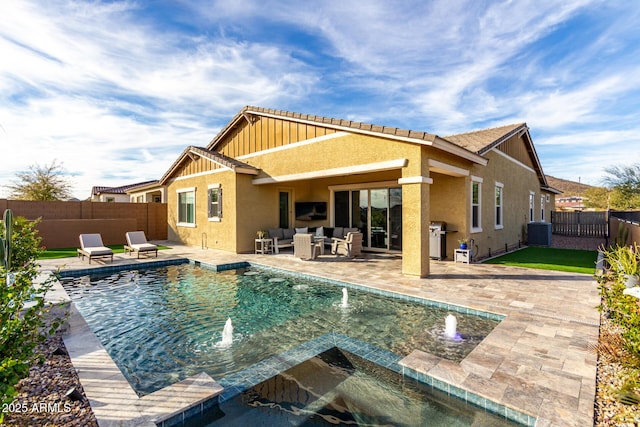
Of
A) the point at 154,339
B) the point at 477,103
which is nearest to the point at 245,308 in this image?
the point at 154,339

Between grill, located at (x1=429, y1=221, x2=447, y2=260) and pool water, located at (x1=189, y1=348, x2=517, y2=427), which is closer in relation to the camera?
pool water, located at (x1=189, y1=348, x2=517, y2=427)

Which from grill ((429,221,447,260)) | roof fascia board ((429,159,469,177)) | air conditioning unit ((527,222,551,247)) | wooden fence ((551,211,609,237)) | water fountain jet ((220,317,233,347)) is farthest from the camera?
wooden fence ((551,211,609,237))

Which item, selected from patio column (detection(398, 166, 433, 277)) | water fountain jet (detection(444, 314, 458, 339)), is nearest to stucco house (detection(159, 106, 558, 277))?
patio column (detection(398, 166, 433, 277))

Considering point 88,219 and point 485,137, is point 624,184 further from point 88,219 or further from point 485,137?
point 88,219

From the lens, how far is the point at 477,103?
53.3 feet

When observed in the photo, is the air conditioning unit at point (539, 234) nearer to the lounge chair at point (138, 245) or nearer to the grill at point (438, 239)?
the grill at point (438, 239)

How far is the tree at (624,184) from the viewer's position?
84.2 feet

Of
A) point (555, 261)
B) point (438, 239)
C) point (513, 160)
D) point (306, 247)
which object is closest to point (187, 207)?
point (306, 247)

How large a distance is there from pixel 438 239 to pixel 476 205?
2390mm

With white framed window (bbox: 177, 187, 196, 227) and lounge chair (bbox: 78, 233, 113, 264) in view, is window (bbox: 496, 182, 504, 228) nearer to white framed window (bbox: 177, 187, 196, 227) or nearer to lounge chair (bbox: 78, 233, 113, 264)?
white framed window (bbox: 177, 187, 196, 227)

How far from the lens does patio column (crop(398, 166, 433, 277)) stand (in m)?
8.42

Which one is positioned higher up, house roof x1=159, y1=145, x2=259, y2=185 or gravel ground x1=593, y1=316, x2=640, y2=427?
house roof x1=159, y1=145, x2=259, y2=185

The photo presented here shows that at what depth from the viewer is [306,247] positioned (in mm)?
11734

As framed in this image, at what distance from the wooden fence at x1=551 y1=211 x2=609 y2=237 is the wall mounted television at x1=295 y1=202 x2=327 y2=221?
64.1 feet
